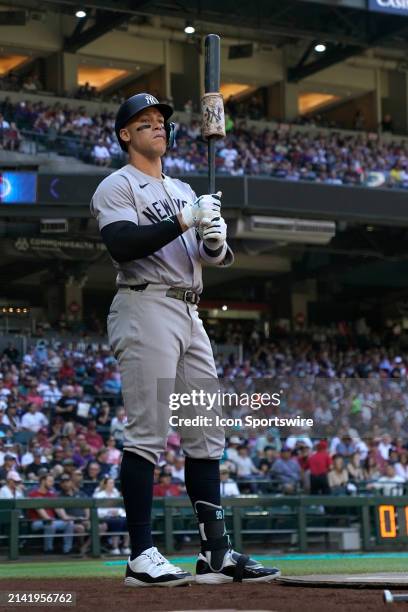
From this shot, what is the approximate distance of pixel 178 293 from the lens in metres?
5.42

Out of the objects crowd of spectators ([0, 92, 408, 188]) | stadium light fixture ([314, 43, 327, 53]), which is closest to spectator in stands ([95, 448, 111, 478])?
crowd of spectators ([0, 92, 408, 188])

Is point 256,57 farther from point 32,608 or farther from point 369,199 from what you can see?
point 32,608

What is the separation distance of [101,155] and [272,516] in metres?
11.9

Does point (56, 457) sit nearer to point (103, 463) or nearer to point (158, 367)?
point (103, 463)

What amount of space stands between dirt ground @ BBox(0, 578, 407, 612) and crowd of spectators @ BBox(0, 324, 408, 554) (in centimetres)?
677

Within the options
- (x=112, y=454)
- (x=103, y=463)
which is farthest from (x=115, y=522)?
(x=112, y=454)

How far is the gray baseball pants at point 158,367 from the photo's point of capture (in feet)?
17.1

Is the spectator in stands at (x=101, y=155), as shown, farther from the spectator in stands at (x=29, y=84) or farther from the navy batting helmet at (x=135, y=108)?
the navy batting helmet at (x=135, y=108)

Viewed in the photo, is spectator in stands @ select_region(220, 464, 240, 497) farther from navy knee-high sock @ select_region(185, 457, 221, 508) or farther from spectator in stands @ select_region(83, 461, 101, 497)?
navy knee-high sock @ select_region(185, 457, 221, 508)

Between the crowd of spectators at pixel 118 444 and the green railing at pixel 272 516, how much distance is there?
11.7 inches

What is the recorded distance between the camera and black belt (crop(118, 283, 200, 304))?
5.37 meters

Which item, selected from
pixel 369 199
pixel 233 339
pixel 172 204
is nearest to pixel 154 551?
pixel 172 204

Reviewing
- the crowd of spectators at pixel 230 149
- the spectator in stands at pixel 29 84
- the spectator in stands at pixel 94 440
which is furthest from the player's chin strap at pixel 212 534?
the spectator in stands at pixel 29 84

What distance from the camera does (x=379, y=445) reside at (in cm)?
1722
